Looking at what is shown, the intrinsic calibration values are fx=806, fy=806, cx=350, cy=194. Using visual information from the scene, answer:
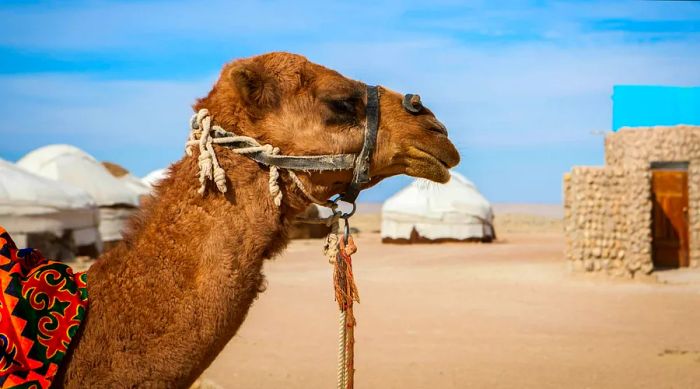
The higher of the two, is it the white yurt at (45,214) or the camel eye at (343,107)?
the camel eye at (343,107)

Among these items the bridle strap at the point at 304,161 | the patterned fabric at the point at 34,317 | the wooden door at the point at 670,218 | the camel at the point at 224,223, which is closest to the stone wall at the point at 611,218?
the wooden door at the point at 670,218

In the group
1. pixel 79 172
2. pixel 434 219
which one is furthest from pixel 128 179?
pixel 434 219

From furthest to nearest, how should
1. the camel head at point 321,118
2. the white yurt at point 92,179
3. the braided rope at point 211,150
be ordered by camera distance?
the white yurt at point 92,179 → the camel head at point 321,118 → the braided rope at point 211,150

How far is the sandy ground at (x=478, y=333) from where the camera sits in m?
6.88

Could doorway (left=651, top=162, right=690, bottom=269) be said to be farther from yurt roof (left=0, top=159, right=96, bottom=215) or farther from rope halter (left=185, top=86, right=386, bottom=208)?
rope halter (left=185, top=86, right=386, bottom=208)

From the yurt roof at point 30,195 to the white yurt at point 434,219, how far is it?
32.3 feet

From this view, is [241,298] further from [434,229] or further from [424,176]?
[434,229]

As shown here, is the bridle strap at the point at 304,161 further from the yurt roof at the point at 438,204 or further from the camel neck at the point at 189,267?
the yurt roof at the point at 438,204

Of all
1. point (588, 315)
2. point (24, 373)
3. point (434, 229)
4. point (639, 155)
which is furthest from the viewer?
point (434, 229)

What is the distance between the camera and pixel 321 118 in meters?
2.87

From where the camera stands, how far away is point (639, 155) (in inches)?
584

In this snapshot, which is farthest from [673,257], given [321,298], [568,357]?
[568,357]

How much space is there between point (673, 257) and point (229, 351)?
10.2m

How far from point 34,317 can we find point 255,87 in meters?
1.04
